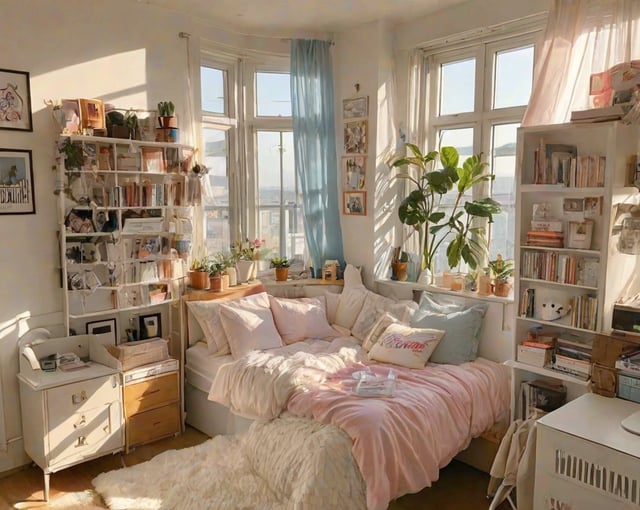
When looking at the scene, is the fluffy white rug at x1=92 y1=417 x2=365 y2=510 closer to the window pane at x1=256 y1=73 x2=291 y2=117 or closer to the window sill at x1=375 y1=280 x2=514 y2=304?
the window sill at x1=375 y1=280 x2=514 y2=304

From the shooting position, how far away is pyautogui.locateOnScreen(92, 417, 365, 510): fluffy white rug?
95.5 inches

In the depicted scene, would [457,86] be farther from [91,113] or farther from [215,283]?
[91,113]

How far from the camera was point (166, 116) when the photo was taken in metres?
3.59

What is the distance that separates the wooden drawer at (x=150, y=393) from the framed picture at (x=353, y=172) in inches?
78.3

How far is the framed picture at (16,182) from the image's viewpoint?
3.06 metres

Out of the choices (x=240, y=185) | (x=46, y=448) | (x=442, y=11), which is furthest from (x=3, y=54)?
(x=442, y=11)

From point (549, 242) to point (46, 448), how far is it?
2.95m

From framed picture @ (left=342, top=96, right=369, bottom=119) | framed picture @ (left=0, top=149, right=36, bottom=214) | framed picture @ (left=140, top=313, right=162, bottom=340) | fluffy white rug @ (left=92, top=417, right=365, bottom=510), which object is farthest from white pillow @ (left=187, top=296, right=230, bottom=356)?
framed picture @ (left=342, top=96, right=369, bottom=119)

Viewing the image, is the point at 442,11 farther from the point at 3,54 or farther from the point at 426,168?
the point at 3,54

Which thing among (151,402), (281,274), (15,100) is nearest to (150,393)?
(151,402)

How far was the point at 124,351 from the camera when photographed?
133 inches

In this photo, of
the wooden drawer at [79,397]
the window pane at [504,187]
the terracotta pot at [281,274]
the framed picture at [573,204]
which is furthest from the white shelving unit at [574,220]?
the wooden drawer at [79,397]

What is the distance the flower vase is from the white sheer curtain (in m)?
2.22

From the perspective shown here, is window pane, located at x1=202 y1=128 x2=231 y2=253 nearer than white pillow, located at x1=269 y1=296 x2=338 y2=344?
No
